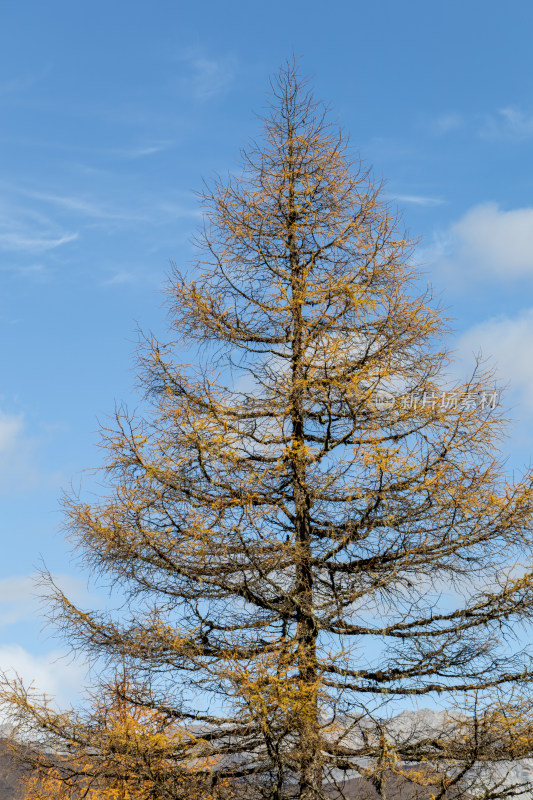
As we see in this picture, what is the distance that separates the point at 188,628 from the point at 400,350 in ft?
14.1

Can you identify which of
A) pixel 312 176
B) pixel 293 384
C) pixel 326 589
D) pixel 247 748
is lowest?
pixel 247 748

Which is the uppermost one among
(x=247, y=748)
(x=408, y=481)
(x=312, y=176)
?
(x=312, y=176)

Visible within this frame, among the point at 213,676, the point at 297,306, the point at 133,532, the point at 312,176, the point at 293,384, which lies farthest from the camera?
the point at 312,176

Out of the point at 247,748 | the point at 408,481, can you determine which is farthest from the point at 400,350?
the point at 247,748

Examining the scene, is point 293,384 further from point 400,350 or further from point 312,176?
point 312,176

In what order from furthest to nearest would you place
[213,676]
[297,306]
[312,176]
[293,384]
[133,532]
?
[312,176] < [297,306] < [293,384] < [133,532] < [213,676]

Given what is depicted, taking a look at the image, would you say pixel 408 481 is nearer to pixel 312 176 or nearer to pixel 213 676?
pixel 213 676

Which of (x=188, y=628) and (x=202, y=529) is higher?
(x=202, y=529)

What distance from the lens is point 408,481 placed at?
867cm

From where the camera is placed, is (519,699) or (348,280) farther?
(348,280)

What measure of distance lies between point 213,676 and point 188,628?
64 centimetres

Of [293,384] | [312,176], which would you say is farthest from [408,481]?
[312,176]

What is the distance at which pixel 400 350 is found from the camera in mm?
9734

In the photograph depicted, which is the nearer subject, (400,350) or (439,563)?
(439,563)
